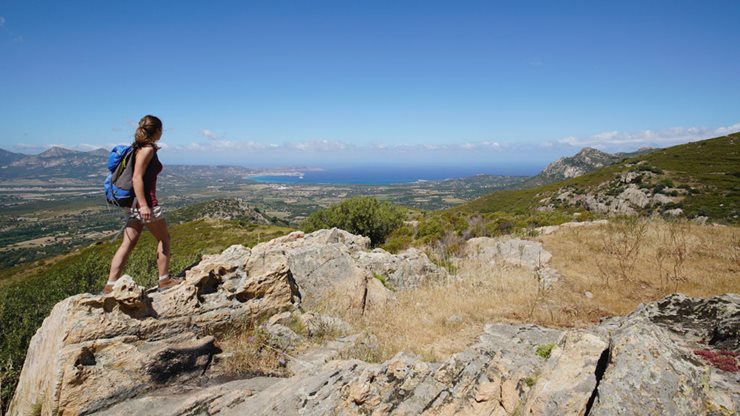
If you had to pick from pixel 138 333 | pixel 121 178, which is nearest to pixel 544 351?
pixel 138 333

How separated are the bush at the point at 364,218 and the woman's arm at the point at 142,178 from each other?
1037 inches

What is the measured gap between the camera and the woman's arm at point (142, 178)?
5059mm

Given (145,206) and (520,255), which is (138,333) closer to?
(145,206)

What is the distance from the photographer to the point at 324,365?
14.0 ft

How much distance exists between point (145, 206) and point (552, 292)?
344 inches

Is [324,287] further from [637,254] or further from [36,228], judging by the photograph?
[36,228]

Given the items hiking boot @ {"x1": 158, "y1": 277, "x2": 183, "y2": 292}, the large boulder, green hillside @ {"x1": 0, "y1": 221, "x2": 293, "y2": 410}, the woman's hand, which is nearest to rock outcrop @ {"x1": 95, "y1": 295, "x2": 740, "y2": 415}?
the large boulder

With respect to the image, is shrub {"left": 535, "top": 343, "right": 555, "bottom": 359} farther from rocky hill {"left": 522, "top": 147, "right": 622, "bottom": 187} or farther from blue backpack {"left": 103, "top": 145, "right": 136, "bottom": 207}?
rocky hill {"left": 522, "top": 147, "right": 622, "bottom": 187}

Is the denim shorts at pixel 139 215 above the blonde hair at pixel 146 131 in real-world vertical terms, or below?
below

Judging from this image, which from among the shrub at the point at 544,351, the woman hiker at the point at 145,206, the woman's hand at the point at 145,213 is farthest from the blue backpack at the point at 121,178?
the shrub at the point at 544,351

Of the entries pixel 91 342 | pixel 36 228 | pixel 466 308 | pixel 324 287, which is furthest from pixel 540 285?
pixel 36 228

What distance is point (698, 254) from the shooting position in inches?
426

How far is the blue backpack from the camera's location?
5.17 m

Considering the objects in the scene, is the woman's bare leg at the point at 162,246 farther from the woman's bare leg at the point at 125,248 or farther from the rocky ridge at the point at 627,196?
the rocky ridge at the point at 627,196
